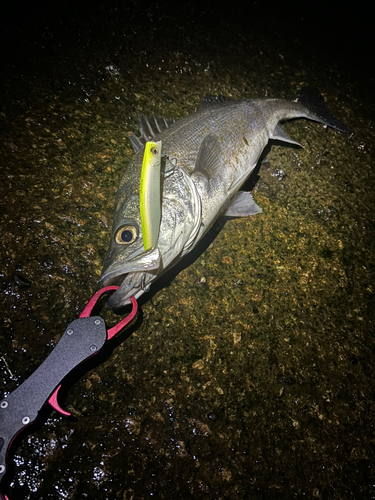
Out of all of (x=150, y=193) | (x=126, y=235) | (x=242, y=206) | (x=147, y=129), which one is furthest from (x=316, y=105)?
(x=126, y=235)

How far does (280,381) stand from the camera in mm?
2082

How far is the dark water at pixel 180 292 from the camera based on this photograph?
178 cm

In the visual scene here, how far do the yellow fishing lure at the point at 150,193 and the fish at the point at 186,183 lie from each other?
0.01m

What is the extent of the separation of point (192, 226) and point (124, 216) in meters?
0.49

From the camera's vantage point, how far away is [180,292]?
7.53 ft

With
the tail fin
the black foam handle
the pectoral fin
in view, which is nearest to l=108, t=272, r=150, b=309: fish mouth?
the black foam handle

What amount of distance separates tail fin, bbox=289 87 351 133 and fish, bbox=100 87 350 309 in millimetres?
315

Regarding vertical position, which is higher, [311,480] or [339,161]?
[339,161]

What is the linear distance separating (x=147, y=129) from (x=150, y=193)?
1.23 metres

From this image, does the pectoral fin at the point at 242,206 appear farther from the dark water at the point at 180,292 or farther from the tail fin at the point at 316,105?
the tail fin at the point at 316,105

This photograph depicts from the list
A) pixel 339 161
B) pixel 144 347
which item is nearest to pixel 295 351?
pixel 144 347

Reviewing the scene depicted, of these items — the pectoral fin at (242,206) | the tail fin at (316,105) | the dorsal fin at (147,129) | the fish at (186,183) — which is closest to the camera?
the fish at (186,183)

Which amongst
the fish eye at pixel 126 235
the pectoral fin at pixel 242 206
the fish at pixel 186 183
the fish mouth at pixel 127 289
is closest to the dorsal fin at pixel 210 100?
the fish at pixel 186 183

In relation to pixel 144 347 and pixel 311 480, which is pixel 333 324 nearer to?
pixel 311 480
